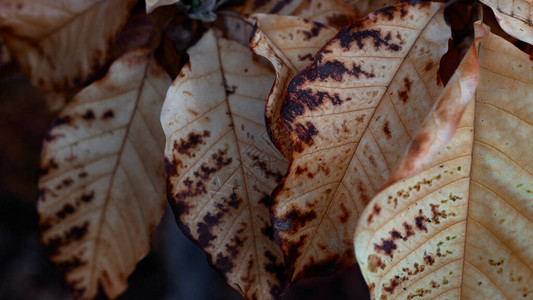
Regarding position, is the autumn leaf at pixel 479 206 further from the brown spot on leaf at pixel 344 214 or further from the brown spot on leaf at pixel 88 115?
the brown spot on leaf at pixel 88 115

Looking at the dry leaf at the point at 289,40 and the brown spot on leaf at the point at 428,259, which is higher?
the dry leaf at the point at 289,40

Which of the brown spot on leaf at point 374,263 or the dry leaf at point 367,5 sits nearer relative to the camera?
the brown spot on leaf at point 374,263

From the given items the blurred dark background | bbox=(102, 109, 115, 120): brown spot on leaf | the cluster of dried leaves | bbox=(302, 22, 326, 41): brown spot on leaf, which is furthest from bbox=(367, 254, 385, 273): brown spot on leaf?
the blurred dark background

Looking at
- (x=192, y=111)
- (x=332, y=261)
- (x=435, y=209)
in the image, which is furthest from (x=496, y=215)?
(x=192, y=111)

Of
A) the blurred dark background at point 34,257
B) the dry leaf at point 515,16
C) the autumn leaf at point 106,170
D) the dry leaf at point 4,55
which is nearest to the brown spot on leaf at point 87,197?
Result: the autumn leaf at point 106,170

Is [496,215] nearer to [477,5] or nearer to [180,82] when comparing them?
[477,5]

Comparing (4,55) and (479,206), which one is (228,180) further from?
(4,55)
